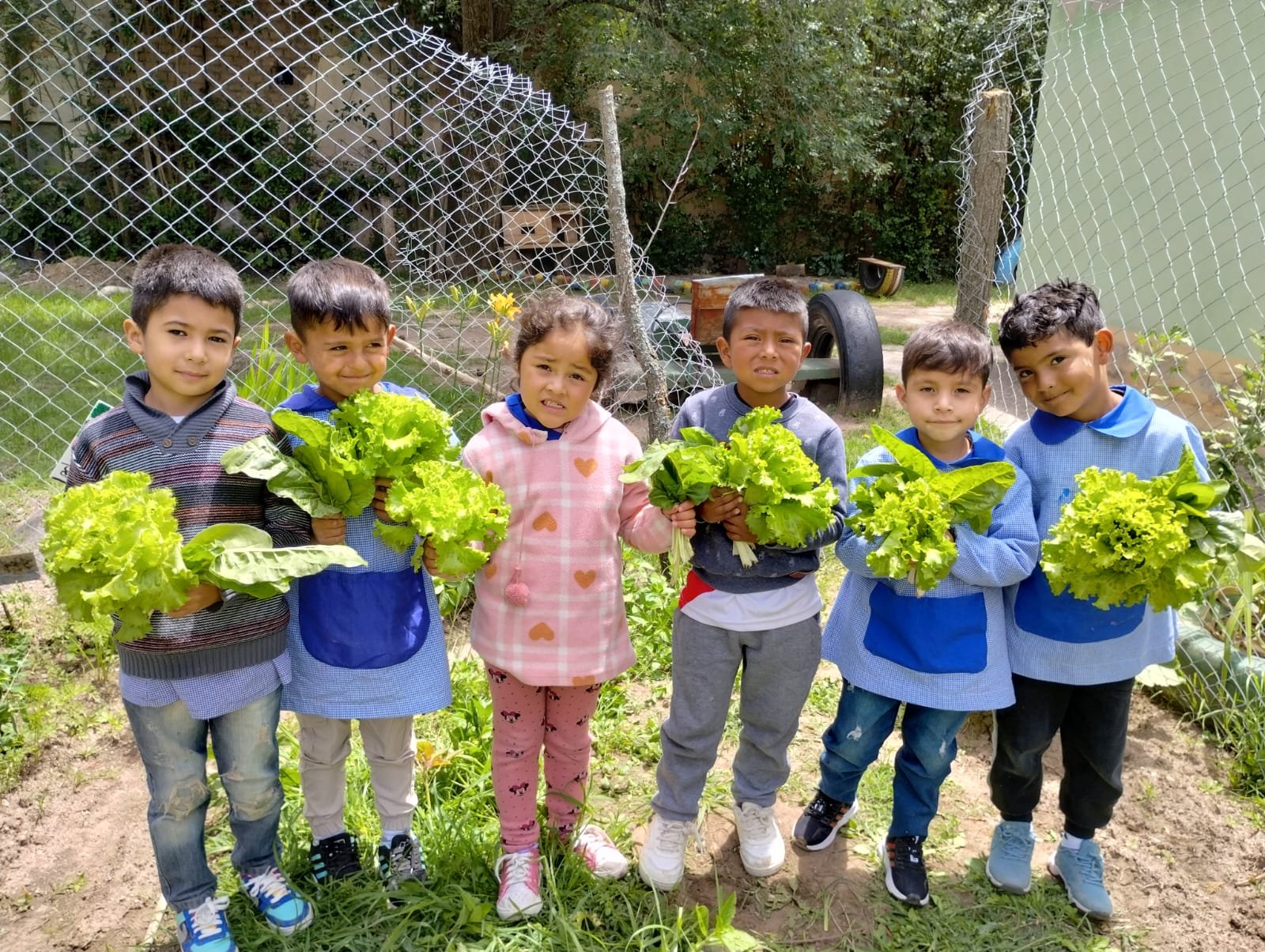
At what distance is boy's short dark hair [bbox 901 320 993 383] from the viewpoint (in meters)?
2.17

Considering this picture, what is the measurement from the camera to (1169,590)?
6.43 feet

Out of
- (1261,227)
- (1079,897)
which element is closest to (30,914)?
(1079,897)

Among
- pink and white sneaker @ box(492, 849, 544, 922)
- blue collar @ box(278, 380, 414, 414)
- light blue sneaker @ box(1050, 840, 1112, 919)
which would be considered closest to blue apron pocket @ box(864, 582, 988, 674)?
light blue sneaker @ box(1050, 840, 1112, 919)

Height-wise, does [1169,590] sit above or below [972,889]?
above

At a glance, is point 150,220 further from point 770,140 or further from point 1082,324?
point 1082,324

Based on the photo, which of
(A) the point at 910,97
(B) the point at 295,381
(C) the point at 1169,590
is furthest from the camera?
(A) the point at 910,97

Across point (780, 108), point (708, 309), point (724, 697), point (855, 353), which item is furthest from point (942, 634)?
point (780, 108)

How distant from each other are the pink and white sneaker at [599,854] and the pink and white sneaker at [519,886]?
15 centimetres

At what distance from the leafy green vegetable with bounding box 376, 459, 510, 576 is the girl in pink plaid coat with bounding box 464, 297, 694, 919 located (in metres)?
0.18

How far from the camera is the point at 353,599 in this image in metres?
2.10

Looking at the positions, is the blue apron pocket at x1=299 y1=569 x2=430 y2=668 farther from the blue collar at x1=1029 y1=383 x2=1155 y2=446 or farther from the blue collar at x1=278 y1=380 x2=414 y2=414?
the blue collar at x1=1029 y1=383 x2=1155 y2=446

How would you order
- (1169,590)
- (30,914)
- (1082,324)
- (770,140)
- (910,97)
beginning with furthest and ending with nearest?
1. (910,97)
2. (770,140)
3. (30,914)
4. (1082,324)
5. (1169,590)

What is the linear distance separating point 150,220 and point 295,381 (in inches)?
409

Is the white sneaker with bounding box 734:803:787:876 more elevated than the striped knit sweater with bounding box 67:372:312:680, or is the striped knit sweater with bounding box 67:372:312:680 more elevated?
the striped knit sweater with bounding box 67:372:312:680
